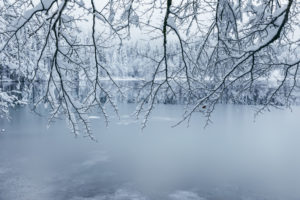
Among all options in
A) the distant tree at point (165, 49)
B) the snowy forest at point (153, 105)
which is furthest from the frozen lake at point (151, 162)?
the distant tree at point (165, 49)

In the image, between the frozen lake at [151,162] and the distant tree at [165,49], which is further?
the frozen lake at [151,162]

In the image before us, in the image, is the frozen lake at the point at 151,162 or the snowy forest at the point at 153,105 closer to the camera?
the snowy forest at the point at 153,105

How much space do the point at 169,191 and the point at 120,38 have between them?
10158 millimetres

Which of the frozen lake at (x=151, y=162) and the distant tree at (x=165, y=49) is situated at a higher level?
the distant tree at (x=165, y=49)

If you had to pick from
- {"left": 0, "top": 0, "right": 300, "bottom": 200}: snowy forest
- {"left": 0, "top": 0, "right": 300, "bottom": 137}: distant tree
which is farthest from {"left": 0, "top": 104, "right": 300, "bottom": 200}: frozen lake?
{"left": 0, "top": 0, "right": 300, "bottom": 137}: distant tree

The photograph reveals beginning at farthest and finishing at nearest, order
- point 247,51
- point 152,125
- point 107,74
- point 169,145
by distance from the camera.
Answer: point 152,125 < point 169,145 < point 107,74 < point 247,51

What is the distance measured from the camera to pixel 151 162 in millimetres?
16359

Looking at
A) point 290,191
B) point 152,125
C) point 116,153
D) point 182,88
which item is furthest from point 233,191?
point 152,125

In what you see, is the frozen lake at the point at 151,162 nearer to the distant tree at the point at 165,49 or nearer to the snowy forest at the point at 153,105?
the snowy forest at the point at 153,105

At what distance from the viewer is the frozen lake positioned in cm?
1236

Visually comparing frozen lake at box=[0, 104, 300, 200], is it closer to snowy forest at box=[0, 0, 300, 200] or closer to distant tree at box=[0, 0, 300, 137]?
snowy forest at box=[0, 0, 300, 200]

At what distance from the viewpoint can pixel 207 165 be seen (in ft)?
51.6

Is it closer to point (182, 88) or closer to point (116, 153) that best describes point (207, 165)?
point (116, 153)

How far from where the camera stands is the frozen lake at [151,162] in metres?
12.4
